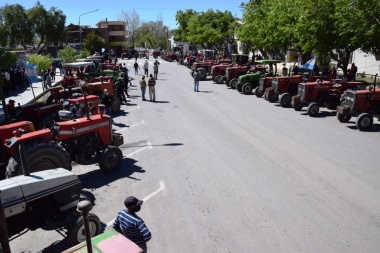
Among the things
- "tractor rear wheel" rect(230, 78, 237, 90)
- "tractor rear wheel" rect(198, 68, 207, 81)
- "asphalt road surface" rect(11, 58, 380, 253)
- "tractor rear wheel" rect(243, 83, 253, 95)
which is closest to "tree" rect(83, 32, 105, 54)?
"tractor rear wheel" rect(198, 68, 207, 81)

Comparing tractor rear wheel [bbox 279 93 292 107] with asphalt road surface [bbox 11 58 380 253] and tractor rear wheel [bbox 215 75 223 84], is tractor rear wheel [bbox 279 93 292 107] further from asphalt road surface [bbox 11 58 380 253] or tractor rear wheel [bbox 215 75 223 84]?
tractor rear wheel [bbox 215 75 223 84]

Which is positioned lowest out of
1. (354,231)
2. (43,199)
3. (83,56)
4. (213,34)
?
(354,231)

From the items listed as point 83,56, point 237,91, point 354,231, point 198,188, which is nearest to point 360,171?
point 354,231

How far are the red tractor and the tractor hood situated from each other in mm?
1370

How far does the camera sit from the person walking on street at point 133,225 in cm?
436

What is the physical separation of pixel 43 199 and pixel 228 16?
41.8 m

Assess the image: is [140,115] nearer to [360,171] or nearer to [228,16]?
[360,171]

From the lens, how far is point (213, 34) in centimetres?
4188

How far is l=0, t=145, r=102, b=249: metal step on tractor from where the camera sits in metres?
4.96

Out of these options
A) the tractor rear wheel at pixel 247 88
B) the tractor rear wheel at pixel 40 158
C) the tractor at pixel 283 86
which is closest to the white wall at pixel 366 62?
the tractor rear wheel at pixel 247 88

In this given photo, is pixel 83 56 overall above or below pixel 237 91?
above

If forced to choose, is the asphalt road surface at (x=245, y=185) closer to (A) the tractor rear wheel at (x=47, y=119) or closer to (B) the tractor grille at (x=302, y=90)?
(B) the tractor grille at (x=302, y=90)

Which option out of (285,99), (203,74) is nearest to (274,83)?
(285,99)

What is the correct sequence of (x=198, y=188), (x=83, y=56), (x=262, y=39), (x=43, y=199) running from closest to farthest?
(x=43, y=199), (x=198, y=188), (x=262, y=39), (x=83, y=56)
